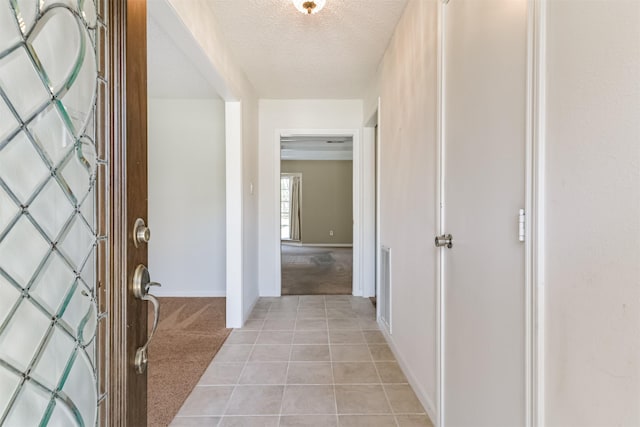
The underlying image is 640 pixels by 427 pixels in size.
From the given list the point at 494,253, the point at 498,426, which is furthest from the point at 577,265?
the point at 498,426

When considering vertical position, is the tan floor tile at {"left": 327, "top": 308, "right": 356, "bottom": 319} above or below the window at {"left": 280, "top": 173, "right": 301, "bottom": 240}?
below

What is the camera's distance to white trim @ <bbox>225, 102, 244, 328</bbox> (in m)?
2.92

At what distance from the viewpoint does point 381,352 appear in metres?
2.43

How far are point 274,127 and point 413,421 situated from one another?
3.26 meters

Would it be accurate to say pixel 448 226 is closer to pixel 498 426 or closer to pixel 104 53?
pixel 498 426

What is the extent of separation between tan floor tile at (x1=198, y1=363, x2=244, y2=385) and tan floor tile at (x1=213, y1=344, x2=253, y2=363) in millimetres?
64

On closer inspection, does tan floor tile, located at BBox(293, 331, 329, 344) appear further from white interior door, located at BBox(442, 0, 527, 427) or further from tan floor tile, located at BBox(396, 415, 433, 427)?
white interior door, located at BBox(442, 0, 527, 427)

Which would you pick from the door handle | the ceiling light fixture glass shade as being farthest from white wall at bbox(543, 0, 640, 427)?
the ceiling light fixture glass shade

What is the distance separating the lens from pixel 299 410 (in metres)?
1.74

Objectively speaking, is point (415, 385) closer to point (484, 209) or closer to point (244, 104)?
point (484, 209)

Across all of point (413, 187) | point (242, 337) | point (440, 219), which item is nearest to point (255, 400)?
point (242, 337)

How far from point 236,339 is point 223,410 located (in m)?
0.96

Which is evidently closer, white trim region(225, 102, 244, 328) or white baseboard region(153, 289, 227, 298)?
white trim region(225, 102, 244, 328)

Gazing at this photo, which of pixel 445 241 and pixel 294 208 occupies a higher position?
pixel 294 208
